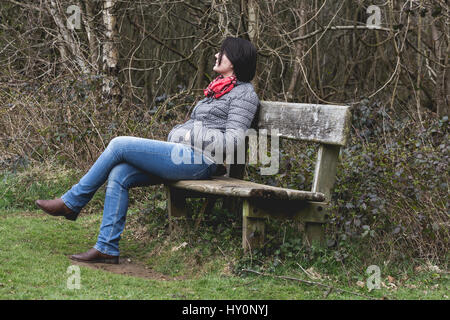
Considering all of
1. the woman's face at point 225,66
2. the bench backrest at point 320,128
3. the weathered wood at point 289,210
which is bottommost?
the weathered wood at point 289,210

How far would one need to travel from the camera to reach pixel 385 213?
4.23 meters

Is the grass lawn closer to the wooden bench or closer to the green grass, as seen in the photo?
the green grass

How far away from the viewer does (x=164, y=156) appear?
4258mm

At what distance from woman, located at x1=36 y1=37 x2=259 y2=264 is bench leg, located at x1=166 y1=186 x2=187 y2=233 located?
34cm

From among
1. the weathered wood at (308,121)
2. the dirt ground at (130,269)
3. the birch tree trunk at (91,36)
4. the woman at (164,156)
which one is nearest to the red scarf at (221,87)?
the woman at (164,156)

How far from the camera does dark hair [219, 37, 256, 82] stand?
14.7 feet

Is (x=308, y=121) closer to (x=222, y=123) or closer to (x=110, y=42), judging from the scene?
(x=222, y=123)

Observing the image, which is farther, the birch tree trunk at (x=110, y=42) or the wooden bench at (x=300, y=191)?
the birch tree trunk at (x=110, y=42)

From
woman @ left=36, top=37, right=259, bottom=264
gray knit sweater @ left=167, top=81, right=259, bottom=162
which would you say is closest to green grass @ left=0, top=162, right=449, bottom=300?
woman @ left=36, top=37, right=259, bottom=264

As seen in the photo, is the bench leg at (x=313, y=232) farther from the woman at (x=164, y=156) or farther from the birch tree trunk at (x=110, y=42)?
the birch tree trunk at (x=110, y=42)

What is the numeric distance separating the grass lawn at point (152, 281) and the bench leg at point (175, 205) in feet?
0.88

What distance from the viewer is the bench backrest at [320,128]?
3.99m

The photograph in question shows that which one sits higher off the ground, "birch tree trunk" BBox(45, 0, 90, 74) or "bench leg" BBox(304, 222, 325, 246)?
"birch tree trunk" BBox(45, 0, 90, 74)
